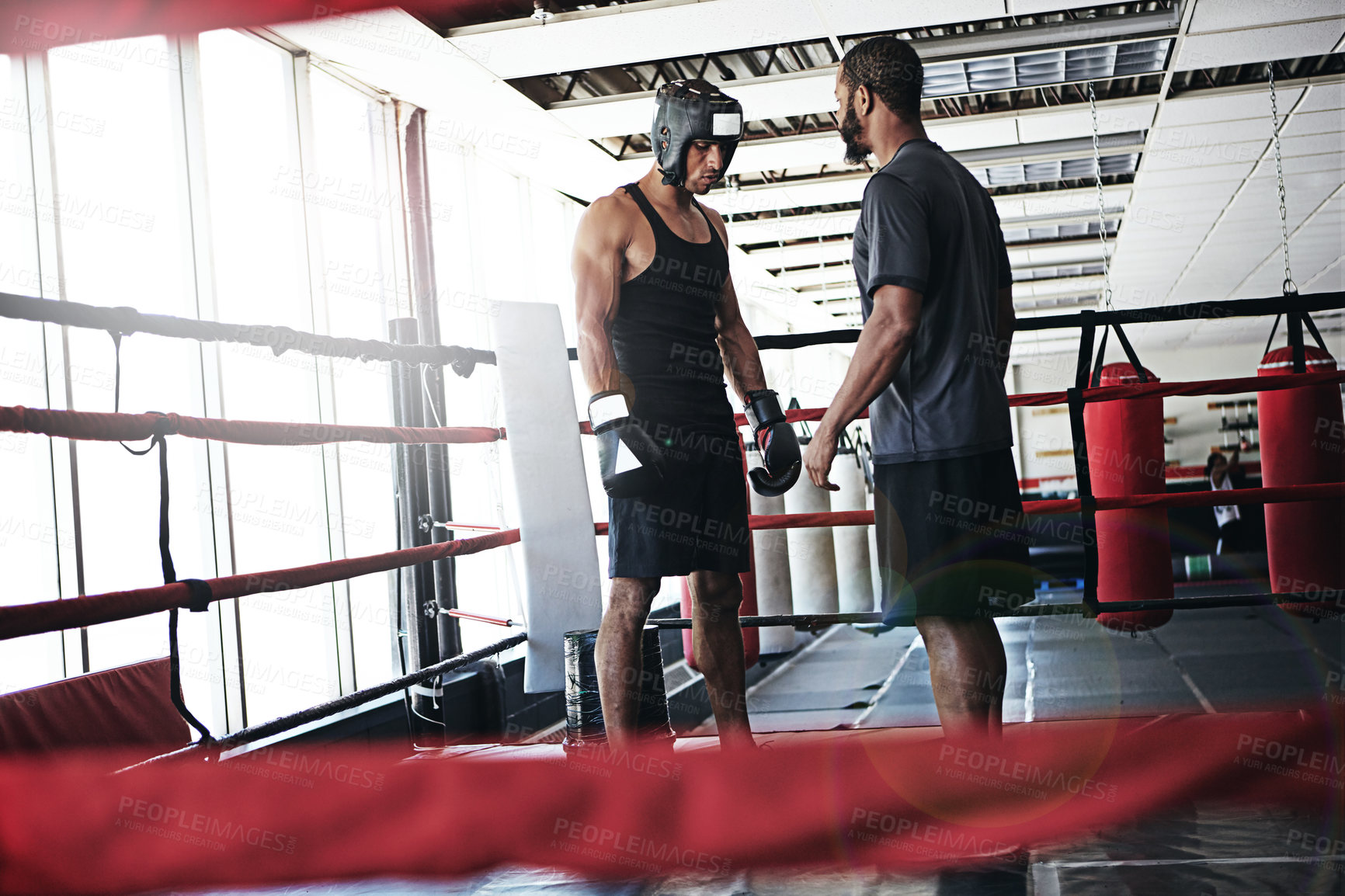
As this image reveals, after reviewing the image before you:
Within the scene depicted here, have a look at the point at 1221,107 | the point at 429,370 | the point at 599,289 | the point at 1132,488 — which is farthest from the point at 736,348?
the point at 1221,107

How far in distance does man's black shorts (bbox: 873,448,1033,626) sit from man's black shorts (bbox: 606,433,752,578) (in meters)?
0.32

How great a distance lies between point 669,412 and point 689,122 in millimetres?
541

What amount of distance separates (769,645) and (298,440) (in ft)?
9.42

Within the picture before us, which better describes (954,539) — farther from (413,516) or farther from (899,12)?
(899,12)

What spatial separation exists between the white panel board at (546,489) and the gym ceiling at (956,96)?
1.89m

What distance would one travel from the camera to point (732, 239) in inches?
291

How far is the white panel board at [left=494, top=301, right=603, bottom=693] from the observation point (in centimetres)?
235

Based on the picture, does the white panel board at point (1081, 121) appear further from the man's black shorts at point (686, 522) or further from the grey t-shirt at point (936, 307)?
the man's black shorts at point (686, 522)

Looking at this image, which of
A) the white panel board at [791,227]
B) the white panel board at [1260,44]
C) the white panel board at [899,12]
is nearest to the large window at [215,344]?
the white panel board at [899,12]

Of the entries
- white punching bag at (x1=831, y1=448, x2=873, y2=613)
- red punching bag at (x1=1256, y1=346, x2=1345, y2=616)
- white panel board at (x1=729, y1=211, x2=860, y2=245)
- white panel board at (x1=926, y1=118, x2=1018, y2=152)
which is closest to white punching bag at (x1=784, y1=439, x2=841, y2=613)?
white punching bag at (x1=831, y1=448, x2=873, y2=613)

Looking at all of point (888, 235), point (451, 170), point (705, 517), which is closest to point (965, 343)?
point (888, 235)

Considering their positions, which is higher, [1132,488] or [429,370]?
[429,370]

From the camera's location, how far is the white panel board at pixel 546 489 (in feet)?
7.70

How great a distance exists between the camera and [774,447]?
1.95 metres
